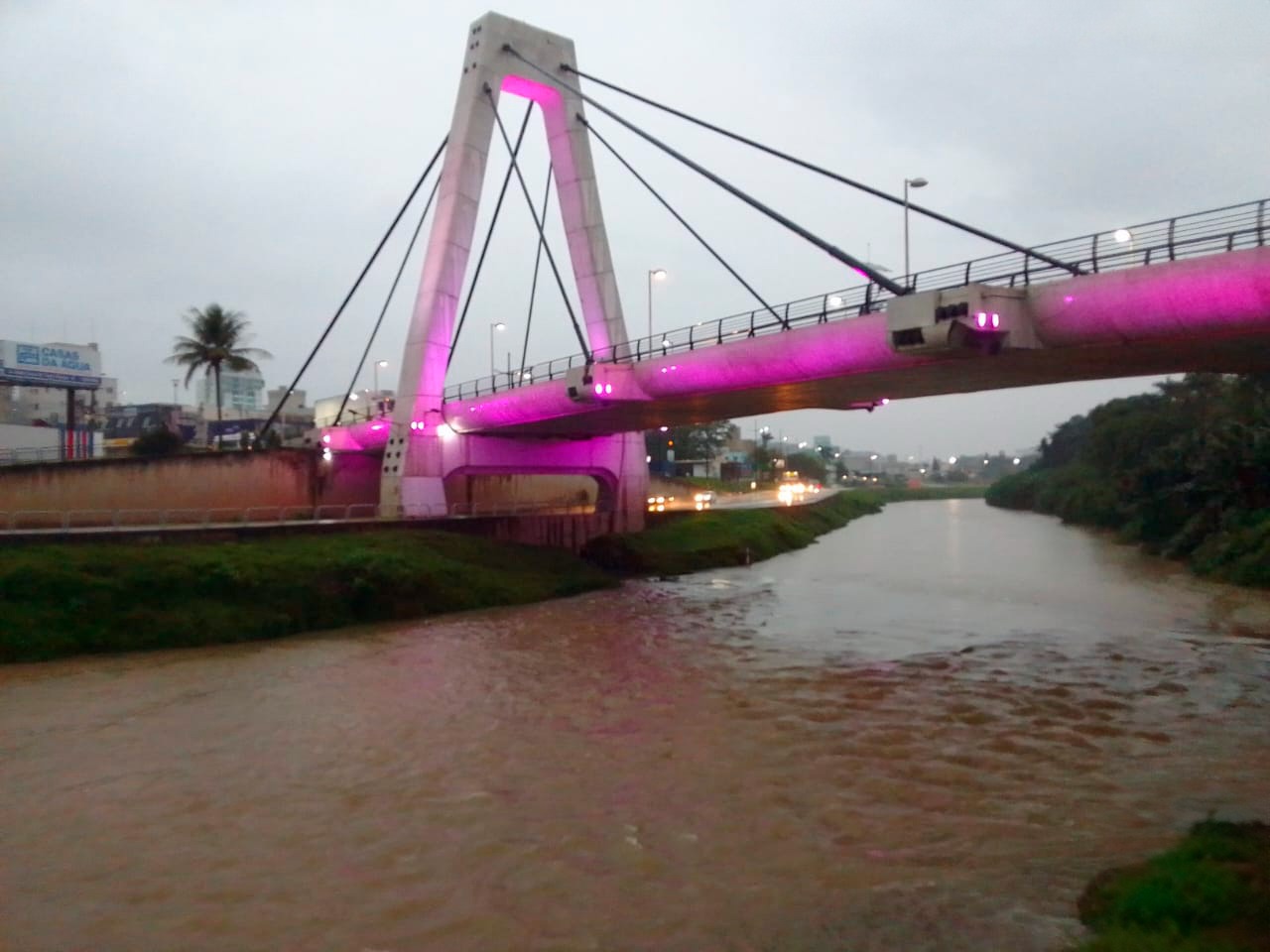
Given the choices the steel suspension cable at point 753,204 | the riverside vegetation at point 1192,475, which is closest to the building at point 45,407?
the steel suspension cable at point 753,204

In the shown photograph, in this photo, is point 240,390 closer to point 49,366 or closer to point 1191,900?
point 49,366

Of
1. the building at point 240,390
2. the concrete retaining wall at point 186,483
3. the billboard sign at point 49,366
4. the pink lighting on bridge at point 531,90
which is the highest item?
the pink lighting on bridge at point 531,90

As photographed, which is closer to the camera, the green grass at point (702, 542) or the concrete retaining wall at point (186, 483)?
the concrete retaining wall at point (186, 483)

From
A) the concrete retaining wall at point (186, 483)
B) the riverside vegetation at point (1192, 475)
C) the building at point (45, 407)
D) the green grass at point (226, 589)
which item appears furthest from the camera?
the building at point (45, 407)

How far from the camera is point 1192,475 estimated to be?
40.5m

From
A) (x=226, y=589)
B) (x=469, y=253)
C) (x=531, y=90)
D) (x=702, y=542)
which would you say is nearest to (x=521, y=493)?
(x=702, y=542)

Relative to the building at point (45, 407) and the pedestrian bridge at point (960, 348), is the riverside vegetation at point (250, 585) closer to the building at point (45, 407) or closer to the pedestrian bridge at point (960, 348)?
the pedestrian bridge at point (960, 348)

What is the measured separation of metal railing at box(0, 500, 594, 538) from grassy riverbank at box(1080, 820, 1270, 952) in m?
23.8

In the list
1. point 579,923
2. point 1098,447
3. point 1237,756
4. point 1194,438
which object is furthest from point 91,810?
point 1098,447

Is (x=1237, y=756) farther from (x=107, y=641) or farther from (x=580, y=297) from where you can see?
(x=580, y=297)

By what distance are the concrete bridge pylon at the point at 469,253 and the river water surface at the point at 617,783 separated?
12.6 meters

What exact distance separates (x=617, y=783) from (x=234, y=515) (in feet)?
85.7

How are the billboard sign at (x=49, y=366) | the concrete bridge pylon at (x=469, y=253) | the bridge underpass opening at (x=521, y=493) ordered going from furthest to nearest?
1. the billboard sign at (x=49, y=366)
2. the bridge underpass opening at (x=521, y=493)
3. the concrete bridge pylon at (x=469, y=253)

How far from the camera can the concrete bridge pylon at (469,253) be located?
1403 inches
